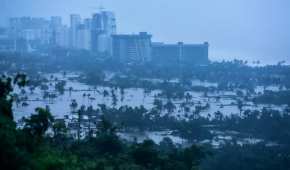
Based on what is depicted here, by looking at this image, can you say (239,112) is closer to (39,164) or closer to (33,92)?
(33,92)

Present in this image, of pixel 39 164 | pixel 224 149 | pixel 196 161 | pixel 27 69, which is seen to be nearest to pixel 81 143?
pixel 196 161

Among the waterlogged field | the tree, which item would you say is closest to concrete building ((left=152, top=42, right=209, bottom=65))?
the waterlogged field

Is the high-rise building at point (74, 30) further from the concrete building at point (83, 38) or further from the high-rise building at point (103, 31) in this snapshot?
the high-rise building at point (103, 31)

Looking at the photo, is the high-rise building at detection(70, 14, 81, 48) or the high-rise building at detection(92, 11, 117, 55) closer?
the high-rise building at detection(92, 11, 117, 55)

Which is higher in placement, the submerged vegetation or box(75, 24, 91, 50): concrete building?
box(75, 24, 91, 50): concrete building

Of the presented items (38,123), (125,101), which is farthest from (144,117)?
(38,123)

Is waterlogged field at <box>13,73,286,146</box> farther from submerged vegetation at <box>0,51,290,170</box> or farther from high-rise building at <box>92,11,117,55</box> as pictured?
high-rise building at <box>92,11,117,55</box>

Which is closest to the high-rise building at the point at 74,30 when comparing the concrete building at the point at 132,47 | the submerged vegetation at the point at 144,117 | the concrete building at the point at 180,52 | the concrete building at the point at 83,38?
the concrete building at the point at 83,38
